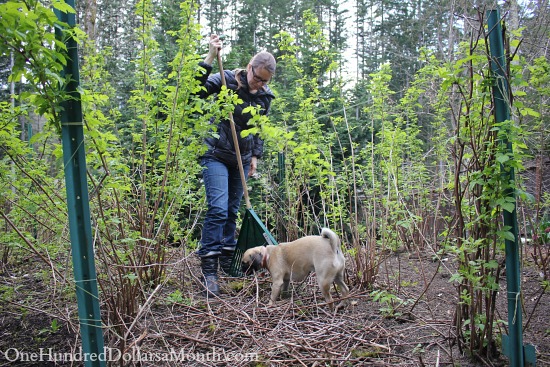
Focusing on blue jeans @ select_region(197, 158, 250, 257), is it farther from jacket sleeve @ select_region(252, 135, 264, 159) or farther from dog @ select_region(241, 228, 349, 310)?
jacket sleeve @ select_region(252, 135, 264, 159)

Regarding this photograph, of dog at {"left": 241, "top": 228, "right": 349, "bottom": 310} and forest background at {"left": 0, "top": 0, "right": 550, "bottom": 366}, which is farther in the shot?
dog at {"left": 241, "top": 228, "right": 349, "bottom": 310}

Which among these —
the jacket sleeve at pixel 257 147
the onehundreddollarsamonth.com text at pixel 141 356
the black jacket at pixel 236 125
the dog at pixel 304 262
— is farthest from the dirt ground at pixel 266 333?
the jacket sleeve at pixel 257 147

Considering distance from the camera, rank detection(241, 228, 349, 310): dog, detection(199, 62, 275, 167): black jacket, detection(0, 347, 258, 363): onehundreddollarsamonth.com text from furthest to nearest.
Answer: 1. detection(199, 62, 275, 167): black jacket
2. detection(241, 228, 349, 310): dog
3. detection(0, 347, 258, 363): onehundreddollarsamonth.com text

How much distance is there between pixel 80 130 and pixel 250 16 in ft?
87.5

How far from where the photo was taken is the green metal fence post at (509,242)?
235 cm

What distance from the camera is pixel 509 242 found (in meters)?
2.38

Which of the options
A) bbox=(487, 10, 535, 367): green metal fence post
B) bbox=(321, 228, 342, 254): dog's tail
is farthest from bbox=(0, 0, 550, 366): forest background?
bbox=(321, 228, 342, 254): dog's tail

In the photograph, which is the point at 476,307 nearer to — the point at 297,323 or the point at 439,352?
the point at 439,352

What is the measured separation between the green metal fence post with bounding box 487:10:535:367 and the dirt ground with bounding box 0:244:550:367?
25 cm

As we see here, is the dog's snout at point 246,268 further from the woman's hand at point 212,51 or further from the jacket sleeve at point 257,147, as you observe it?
the woman's hand at point 212,51

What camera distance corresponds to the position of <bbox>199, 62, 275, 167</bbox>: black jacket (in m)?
4.53

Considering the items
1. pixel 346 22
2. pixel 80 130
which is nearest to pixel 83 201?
pixel 80 130

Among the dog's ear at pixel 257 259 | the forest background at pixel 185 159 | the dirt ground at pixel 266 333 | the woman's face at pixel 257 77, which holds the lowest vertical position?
the dirt ground at pixel 266 333

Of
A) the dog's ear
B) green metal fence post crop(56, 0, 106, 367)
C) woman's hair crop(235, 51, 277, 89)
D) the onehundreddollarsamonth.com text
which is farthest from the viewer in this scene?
woman's hair crop(235, 51, 277, 89)
